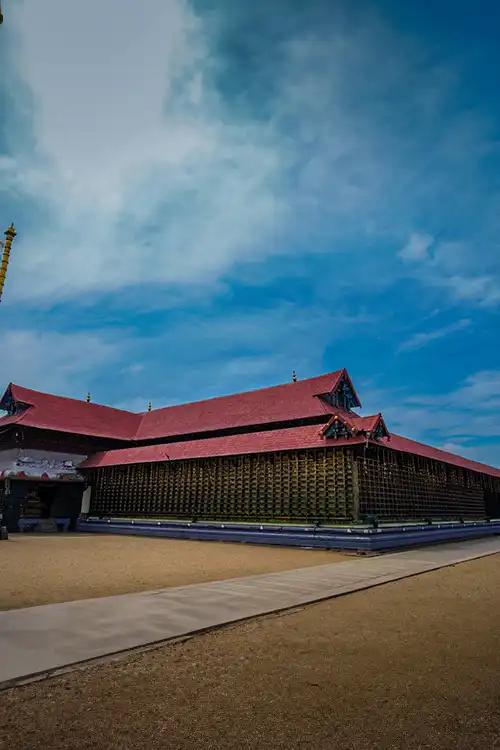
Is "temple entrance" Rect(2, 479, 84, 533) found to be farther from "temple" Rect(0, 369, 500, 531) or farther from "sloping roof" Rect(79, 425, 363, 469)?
"sloping roof" Rect(79, 425, 363, 469)

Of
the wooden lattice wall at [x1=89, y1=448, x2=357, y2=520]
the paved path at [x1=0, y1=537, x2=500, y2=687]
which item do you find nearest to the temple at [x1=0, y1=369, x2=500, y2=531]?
the wooden lattice wall at [x1=89, y1=448, x2=357, y2=520]

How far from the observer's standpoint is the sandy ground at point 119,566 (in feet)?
23.8

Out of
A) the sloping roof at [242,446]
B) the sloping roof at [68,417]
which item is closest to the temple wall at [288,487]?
the sloping roof at [242,446]

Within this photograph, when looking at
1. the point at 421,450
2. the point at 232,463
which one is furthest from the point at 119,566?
the point at 421,450

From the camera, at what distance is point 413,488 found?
20.5m

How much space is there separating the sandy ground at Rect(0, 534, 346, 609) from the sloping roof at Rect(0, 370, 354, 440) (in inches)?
345

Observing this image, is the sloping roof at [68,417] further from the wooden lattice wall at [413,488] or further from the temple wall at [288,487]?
the wooden lattice wall at [413,488]

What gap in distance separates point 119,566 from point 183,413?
18.6 meters

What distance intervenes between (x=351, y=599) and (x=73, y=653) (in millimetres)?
4315

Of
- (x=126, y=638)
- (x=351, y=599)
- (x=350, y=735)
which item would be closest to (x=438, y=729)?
(x=350, y=735)

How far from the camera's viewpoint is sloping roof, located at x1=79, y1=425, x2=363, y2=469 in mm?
17734

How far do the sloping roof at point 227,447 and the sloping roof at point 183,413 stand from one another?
7.83 ft

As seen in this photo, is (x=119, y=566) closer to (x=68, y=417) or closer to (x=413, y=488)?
(x=413, y=488)

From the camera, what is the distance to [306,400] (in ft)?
76.1
